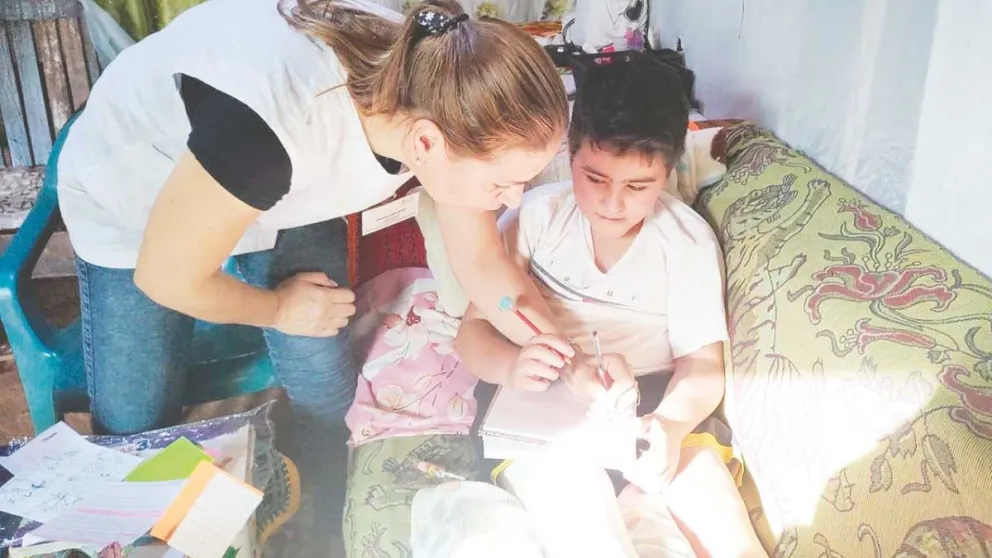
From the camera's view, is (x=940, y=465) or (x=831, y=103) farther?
(x=831, y=103)

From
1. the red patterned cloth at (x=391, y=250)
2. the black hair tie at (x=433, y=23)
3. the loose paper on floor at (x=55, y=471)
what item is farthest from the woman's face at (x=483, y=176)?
the loose paper on floor at (x=55, y=471)

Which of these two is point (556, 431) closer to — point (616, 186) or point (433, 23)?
point (616, 186)

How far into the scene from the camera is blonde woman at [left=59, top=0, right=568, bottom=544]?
0.87 meters

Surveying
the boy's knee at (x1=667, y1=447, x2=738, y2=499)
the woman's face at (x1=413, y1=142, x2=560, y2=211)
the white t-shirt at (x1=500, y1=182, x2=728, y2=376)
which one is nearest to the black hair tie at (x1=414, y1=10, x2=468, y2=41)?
the woman's face at (x1=413, y1=142, x2=560, y2=211)

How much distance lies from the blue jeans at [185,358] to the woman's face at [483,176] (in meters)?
0.38

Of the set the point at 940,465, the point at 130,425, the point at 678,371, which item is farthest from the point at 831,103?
the point at 130,425

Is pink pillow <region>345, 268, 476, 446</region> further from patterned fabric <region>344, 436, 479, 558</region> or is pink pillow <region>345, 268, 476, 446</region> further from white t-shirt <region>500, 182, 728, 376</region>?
white t-shirt <region>500, 182, 728, 376</region>

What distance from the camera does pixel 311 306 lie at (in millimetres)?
1191

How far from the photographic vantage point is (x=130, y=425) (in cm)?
125

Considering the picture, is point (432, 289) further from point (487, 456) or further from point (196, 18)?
point (196, 18)

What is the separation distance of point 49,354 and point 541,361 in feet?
2.67

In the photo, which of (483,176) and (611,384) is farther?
(611,384)

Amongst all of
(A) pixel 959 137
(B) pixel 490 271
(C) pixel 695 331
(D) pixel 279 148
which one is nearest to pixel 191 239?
(D) pixel 279 148

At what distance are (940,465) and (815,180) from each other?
484 millimetres
